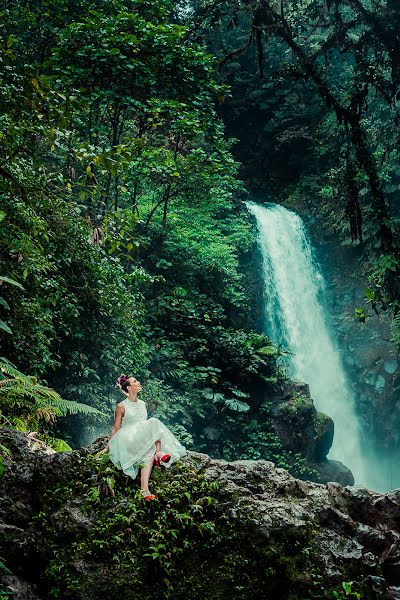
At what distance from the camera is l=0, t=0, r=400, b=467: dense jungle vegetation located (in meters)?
5.39

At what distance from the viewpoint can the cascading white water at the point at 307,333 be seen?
1611 cm

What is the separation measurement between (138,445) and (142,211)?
900 cm

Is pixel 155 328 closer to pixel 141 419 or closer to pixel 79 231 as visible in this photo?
pixel 79 231

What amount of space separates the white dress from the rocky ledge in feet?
0.40

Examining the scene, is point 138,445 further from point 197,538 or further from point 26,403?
point 26,403

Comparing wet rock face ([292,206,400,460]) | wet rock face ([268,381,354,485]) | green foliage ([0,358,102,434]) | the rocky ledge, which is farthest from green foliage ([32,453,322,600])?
wet rock face ([292,206,400,460])

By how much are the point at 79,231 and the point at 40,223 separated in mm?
1426

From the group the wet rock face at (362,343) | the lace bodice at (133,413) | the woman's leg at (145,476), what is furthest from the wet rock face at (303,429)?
the woman's leg at (145,476)

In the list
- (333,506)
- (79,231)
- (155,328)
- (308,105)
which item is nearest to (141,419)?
(333,506)

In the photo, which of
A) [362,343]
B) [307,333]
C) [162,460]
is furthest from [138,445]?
[362,343]

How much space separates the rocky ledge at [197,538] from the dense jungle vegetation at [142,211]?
1.43 metres

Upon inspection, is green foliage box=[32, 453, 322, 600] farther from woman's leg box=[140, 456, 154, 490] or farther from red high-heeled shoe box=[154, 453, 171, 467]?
red high-heeled shoe box=[154, 453, 171, 467]

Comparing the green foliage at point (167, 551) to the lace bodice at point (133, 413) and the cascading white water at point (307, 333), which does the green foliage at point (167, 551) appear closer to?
the lace bodice at point (133, 413)

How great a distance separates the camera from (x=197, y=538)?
3.35 m
